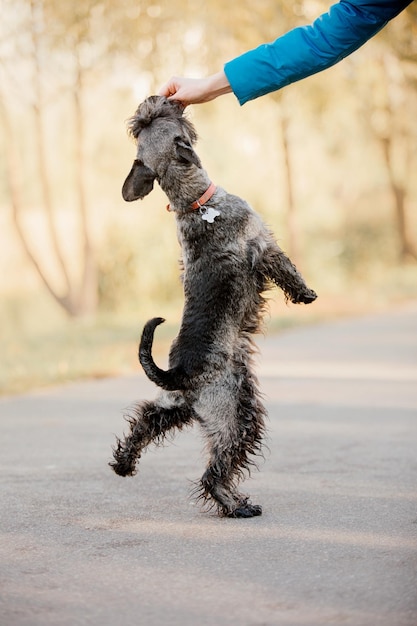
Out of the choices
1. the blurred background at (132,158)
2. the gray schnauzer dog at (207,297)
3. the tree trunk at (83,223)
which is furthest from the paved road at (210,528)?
the tree trunk at (83,223)

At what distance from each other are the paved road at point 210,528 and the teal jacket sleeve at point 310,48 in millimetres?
1996

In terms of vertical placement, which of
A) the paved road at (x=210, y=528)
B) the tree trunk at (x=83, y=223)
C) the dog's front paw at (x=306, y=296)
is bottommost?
the paved road at (x=210, y=528)

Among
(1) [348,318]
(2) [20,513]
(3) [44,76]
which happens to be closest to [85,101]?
(3) [44,76]

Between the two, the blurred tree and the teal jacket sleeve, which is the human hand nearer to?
the teal jacket sleeve

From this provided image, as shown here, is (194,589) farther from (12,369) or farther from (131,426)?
(12,369)

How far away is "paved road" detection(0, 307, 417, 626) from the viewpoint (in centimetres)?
386

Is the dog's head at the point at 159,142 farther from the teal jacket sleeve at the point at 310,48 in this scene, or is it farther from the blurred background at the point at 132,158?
the blurred background at the point at 132,158

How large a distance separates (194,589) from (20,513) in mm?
1694

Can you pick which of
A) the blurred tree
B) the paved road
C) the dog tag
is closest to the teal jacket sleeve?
the dog tag

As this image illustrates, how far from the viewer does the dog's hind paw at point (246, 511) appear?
5344 mm

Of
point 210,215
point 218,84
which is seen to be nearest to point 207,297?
point 210,215

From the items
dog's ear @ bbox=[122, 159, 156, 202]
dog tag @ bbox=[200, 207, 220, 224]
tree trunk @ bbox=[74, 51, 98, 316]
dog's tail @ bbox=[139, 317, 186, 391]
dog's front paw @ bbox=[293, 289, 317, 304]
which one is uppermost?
tree trunk @ bbox=[74, 51, 98, 316]

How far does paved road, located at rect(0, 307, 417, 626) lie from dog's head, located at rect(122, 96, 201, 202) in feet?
5.61

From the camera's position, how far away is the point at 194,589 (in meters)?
4.08
